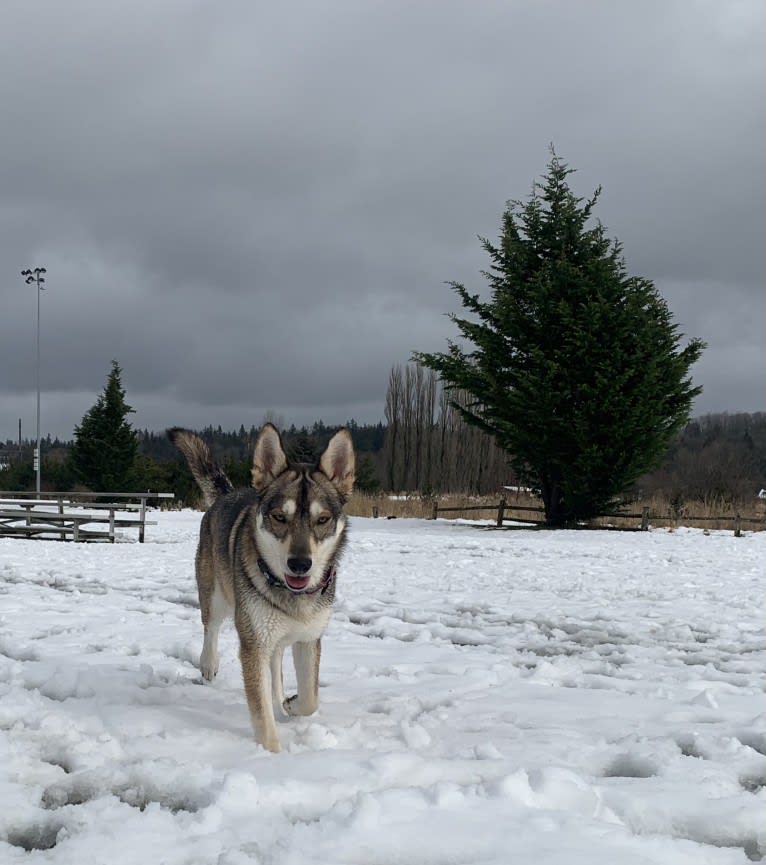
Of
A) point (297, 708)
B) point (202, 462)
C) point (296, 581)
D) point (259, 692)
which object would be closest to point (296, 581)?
point (296, 581)

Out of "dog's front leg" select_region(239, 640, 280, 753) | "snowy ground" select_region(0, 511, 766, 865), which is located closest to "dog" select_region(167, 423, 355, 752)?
"dog's front leg" select_region(239, 640, 280, 753)

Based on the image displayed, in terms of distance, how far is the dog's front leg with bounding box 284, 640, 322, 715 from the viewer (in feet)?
14.9

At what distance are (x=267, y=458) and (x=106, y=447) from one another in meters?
44.8

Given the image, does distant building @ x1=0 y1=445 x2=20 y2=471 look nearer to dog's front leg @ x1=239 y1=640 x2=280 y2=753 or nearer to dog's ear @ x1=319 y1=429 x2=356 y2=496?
dog's ear @ x1=319 y1=429 x2=356 y2=496

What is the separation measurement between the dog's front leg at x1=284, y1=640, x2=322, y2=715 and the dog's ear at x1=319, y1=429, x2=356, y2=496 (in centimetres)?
100

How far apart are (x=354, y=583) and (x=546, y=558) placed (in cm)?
610

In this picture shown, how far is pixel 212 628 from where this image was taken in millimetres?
5391

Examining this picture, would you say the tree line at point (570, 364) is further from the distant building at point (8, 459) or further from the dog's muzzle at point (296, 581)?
the distant building at point (8, 459)

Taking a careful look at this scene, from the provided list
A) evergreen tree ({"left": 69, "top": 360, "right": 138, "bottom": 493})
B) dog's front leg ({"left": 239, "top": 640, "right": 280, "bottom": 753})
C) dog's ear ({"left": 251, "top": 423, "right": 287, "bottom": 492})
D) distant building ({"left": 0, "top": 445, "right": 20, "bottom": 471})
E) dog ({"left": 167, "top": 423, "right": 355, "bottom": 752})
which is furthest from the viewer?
distant building ({"left": 0, "top": 445, "right": 20, "bottom": 471})

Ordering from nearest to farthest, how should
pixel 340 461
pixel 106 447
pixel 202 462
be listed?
1. pixel 340 461
2. pixel 202 462
3. pixel 106 447

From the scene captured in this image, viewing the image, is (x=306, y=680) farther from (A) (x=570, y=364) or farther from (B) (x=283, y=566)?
(A) (x=570, y=364)

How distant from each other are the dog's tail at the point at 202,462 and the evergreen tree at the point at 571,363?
64.5ft

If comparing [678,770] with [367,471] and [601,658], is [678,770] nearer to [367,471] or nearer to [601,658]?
[601,658]

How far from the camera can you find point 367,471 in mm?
45219
